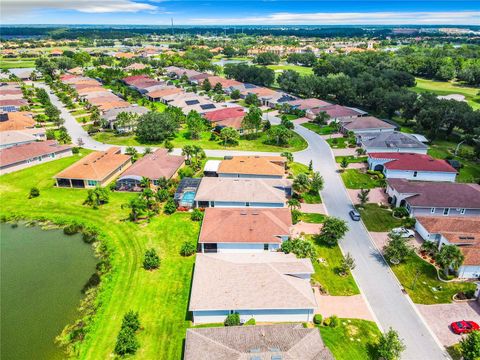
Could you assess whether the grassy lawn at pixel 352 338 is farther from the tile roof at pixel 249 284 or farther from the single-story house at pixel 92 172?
the single-story house at pixel 92 172

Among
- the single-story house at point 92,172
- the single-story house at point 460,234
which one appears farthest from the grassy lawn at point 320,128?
the single-story house at point 92,172

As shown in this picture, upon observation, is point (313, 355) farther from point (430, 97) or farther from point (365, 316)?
point (430, 97)

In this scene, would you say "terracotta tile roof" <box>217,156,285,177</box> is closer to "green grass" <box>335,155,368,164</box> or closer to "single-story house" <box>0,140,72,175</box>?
"green grass" <box>335,155,368,164</box>

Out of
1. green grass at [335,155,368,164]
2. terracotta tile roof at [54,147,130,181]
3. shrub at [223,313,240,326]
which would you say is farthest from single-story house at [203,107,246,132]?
shrub at [223,313,240,326]

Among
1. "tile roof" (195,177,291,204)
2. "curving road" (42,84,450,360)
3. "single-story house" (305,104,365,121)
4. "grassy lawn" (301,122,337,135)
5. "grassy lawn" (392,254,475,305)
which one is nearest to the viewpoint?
"curving road" (42,84,450,360)

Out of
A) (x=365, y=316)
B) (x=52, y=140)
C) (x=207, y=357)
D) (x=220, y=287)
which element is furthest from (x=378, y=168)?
(x=52, y=140)

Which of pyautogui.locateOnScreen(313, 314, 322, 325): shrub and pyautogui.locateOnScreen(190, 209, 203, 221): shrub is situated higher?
pyautogui.locateOnScreen(190, 209, 203, 221): shrub
